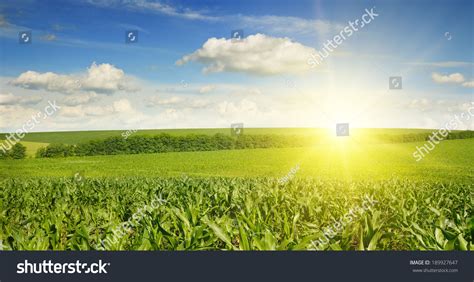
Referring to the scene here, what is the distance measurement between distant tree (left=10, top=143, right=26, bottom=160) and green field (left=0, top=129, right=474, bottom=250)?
3.14 ft

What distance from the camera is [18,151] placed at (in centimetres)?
4062

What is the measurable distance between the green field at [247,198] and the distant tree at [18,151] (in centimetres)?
96

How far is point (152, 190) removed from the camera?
9883 millimetres

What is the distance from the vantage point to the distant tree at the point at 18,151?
130 ft

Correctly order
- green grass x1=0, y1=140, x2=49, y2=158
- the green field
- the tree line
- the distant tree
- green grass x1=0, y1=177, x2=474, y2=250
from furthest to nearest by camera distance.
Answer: green grass x1=0, y1=140, x2=49, y2=158, the tree line, the distant tree, the green field, green grass x1=0, y1=177, x2=474, y2=250

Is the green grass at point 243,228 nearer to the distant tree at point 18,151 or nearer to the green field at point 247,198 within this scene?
the green field at point 247,198

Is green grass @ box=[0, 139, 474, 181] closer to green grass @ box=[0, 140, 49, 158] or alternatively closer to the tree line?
the tree line

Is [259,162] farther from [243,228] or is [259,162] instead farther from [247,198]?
[243,228]

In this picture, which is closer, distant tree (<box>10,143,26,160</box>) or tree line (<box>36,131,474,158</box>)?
distant tree (<box>10,143,26,160</box>)

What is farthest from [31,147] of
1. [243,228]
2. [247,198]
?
[243,228]

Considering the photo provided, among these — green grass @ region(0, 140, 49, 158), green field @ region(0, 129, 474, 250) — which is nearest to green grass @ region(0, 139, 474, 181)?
green field @ region(0, 129, 474, 250)

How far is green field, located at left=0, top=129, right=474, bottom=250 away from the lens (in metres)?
4.03
